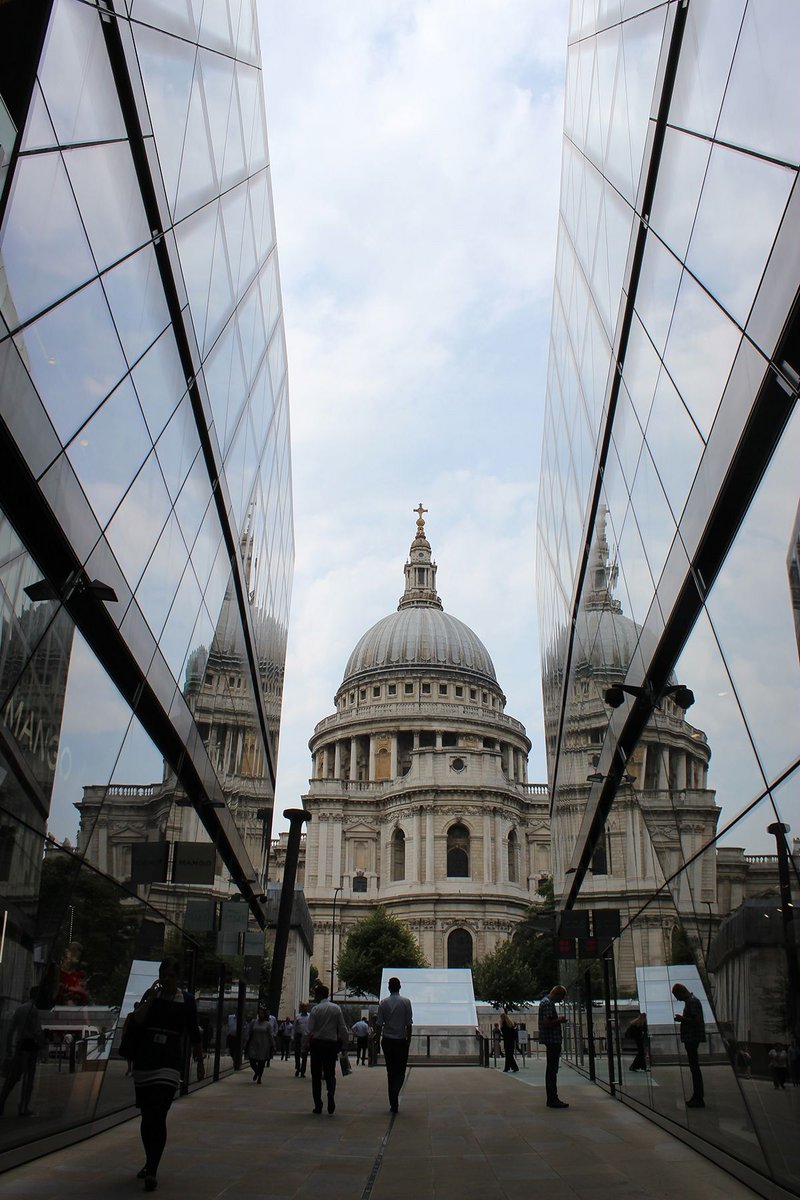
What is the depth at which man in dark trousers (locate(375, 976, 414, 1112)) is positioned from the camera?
12758 millimetres

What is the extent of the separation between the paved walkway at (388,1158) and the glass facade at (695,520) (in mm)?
641

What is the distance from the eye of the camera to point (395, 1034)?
1274 centimetres

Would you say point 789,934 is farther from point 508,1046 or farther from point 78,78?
point 508,1046

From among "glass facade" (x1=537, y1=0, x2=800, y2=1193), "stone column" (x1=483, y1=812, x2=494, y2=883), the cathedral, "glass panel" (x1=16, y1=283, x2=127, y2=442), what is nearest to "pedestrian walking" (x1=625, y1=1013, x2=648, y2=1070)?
"glass facade" (x1=537, y1=0, x2=800, y2=1193)

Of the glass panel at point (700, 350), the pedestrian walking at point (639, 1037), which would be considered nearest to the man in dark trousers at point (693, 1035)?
the pedestrian walking at point (639, 1037)

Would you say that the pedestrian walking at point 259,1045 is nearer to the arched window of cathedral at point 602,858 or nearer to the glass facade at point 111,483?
the glass facade at point 111,483

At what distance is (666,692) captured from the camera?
36.8 feet

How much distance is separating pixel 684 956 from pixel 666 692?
9.11 ft

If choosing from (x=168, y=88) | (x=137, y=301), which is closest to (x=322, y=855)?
(x=137, y=301)

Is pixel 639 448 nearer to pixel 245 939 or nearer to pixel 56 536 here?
pixel 56 536

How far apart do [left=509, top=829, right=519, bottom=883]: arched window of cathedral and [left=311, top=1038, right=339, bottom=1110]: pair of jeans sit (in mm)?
82416

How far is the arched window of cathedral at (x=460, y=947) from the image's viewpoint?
283 ft

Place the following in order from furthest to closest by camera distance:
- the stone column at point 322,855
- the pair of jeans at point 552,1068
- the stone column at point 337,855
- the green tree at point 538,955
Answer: the stone column at point 322,855 → the stone column at point 337,855 → the green tree at point 538,955 → the pair of jeans at point 552,1068

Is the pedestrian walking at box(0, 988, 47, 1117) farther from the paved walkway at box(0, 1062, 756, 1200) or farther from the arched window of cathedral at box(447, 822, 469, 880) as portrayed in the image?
the arched window of cathedral at box(447, 822, 469, 880)
